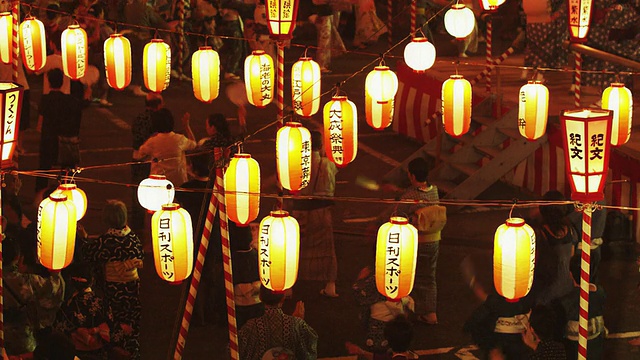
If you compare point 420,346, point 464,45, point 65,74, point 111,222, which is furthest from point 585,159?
point 464,45

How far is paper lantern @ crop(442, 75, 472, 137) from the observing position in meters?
Answer: 14.7

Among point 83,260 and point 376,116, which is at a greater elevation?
point 376,116

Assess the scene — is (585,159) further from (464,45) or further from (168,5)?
(168,5)

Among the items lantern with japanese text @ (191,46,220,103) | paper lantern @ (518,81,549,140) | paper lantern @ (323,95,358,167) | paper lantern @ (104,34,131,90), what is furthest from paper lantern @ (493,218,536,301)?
paper lantern @ (104,34,131,90)

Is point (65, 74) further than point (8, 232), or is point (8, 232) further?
point (65, 74)

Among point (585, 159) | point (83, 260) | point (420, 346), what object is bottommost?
point (420, 346)

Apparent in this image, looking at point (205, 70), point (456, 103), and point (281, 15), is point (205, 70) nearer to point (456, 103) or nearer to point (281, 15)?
point (281, 15)

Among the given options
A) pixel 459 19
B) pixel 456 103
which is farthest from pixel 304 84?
pixel 459 19

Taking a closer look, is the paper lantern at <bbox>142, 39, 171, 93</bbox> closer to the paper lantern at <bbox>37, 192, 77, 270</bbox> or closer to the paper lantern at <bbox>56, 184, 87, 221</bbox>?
the paper lantern at <bbox>56, 184, 87, 221</bbox>

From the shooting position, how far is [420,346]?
11.8m

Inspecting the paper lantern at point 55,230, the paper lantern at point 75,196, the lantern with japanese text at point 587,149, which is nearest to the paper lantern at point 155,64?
the paper lantern at point 75,196

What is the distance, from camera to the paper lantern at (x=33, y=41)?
56.3 feet

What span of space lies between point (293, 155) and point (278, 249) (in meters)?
2.36

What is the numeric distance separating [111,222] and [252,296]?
5.54ft
